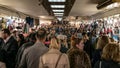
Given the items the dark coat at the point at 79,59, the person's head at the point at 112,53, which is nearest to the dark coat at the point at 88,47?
the dark coat at the point at 79,59

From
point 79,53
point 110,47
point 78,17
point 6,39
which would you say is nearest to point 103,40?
point 79,53

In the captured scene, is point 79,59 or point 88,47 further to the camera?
point 88,47

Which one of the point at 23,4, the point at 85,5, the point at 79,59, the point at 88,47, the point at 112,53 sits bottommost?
the point at 88,47

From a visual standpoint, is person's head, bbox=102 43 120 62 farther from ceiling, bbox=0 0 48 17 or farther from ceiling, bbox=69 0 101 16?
ceiling, bbox=0 0 48 17

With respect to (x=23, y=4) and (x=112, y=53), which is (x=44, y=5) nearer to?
(x=23, y=4)

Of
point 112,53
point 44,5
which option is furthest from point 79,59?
point 44,5

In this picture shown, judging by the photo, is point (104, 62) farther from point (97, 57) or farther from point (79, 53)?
point (97, 57)

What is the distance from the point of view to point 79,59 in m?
4.14

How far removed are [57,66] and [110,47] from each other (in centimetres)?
90

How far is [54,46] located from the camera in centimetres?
374

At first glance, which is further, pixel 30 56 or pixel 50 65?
pixel 30 56

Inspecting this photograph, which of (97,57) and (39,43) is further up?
(39,43)

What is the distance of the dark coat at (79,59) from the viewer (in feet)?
13.4

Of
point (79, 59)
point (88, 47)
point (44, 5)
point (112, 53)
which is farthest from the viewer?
point (44, 5)
